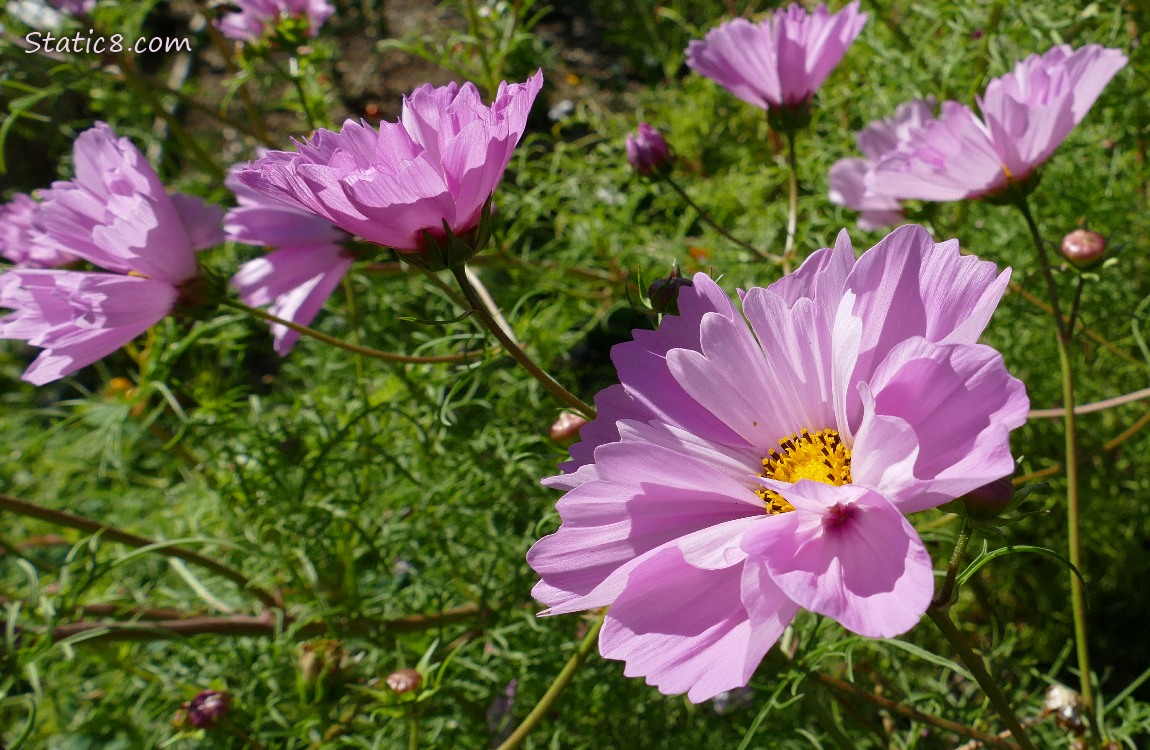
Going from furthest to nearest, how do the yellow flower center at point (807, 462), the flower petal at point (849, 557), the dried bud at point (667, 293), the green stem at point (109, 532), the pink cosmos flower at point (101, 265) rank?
the green stem at point (109, 532) → the pink cosmos flower at point (101, 265) → the dried bud at point (667, 293) → the yellow flower center at point (807, 462) → the flower petal at point (849, 557)

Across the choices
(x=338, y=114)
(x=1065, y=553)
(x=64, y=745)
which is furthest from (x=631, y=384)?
(x=338, y=114)

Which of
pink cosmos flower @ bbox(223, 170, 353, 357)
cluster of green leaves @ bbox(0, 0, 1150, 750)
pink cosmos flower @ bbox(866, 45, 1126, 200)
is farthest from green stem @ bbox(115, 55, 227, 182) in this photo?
pink cosmos flower @ bbox(866, 45, 1126, 200)

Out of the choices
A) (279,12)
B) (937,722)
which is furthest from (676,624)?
(279,12)

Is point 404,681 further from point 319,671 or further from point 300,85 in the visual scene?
point 300,85

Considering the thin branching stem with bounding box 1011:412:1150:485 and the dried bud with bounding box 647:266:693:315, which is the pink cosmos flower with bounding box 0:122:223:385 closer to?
the dried bud with bounding box 647:266:693:315

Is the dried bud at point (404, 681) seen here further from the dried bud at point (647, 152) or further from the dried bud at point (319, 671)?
the dried bud at point (647, 152)

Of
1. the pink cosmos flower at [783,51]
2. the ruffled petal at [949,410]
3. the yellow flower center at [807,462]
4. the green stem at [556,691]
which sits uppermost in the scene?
the pink cosmos flower at [783,51]

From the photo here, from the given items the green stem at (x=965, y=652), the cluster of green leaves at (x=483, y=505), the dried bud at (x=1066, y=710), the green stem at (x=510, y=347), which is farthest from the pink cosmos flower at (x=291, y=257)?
the dried bud at (x=1066, y=710)
